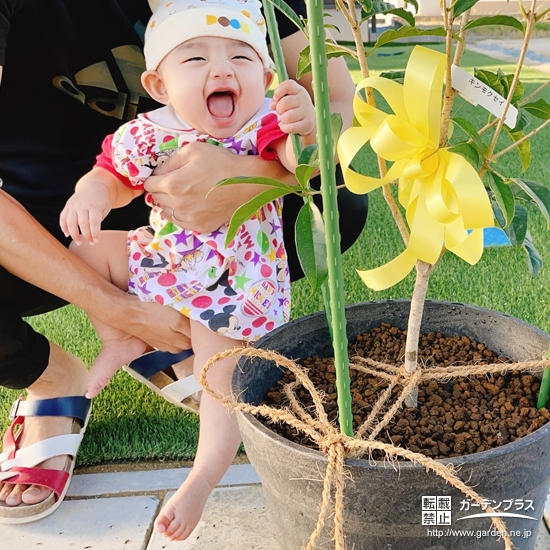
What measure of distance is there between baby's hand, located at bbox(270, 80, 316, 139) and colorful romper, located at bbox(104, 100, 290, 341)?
0.29 metres

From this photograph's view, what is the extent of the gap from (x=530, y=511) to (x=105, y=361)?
86cm

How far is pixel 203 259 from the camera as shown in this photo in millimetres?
1322

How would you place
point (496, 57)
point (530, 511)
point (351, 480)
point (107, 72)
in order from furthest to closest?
point (496, 57)
point (107, 72)
point (530, 511)
point (351, 480)

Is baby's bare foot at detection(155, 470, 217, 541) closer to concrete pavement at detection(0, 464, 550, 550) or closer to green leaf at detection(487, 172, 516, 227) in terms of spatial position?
concrete pavement at detection(0, 464, 550, 550)

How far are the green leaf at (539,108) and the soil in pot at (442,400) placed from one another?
1.28ft

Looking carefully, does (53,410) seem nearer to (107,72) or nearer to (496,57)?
(107,72)

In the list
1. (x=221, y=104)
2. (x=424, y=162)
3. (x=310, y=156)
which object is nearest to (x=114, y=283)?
(x=221, y=104)

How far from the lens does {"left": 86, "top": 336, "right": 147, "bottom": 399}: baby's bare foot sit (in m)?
1.36

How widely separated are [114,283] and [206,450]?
17.9 inches

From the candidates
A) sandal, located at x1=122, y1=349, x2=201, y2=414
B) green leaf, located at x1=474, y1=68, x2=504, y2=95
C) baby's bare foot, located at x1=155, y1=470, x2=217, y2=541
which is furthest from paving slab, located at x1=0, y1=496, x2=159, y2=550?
green leaf, located at x1=474, y1=68, x2=504, y2=95

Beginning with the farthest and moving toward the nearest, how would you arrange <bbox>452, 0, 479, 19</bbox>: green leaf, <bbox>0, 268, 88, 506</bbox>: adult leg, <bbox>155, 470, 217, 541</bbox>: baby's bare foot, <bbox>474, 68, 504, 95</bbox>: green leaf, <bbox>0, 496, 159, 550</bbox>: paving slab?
<bbox>0, 268, 88, 506</bbox>: adult leg → <bbox>0, 496, 159, 550</bbox>: paving slab → <bbox>155, 470, 217, 541</bbox>: baby's bare foot → <bbox>474, 68, 504, 95</bbox>: green leaf → <bbox>452, 0, 479, 19</bbox>: green leaf

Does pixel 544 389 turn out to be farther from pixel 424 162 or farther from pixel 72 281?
pixel 72 281

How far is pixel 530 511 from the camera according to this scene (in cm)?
88

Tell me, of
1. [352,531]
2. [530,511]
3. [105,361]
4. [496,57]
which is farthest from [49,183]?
[496,57]
